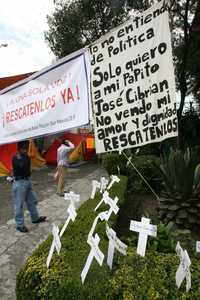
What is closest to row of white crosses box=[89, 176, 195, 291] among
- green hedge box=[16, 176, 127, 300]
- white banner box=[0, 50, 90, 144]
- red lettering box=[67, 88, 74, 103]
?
green hedge box=[16, 176, 127, 300]

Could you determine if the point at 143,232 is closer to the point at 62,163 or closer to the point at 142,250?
the point at 142,250

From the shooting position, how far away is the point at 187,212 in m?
6.19

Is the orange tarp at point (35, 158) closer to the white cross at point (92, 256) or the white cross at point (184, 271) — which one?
the white cross at point (92, 256)

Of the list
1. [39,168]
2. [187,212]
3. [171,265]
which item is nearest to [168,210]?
[187,212]

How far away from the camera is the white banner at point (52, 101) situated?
3.78 metres

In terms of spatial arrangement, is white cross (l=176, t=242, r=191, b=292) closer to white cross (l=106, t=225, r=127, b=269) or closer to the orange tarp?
white cross (l=106, t=225, r=127, b=269)

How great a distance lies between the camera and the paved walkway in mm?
5265

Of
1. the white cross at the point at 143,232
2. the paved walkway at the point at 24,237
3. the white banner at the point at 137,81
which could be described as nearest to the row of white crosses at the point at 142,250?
the white cross at the point at 143,232

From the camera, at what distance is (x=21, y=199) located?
742 centimetres

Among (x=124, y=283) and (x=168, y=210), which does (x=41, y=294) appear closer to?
(x=124, y=283)

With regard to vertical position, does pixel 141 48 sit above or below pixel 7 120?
above

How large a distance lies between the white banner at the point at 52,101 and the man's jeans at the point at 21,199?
3418 millimetres

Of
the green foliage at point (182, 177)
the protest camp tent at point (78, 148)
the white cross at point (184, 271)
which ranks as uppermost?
the protest camp tent at point (78, 148)

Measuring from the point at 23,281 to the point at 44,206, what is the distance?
225 inches
